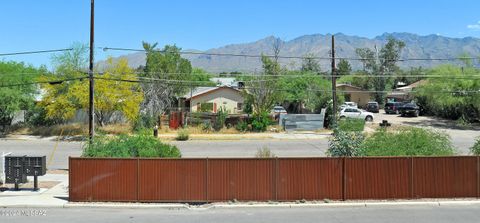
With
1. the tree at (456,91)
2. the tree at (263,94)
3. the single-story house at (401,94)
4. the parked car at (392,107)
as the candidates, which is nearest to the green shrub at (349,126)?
the tree at (263,94)

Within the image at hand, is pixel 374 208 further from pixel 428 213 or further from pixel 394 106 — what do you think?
pixel 394 106

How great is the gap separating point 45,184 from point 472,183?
45.6 ft

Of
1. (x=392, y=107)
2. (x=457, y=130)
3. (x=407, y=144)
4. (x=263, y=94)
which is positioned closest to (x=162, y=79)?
(x=263, y=94)

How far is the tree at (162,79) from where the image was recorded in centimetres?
4505

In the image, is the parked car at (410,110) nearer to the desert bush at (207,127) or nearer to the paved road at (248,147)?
the paved road at (248,147)

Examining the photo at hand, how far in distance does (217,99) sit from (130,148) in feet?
143

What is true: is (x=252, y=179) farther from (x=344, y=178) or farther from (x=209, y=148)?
(x=209, y=148)

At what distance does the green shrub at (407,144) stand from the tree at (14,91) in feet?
96.8

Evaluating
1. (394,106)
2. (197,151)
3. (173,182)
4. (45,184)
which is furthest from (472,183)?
(394,106)

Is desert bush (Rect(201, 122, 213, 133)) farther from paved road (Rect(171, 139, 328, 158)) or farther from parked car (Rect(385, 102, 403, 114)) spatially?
parked car (Rect(385, 102, 403, 114))

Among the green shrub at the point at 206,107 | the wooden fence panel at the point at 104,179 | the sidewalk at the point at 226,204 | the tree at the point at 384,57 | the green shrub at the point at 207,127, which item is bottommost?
the sidewalk at the point at 226,204

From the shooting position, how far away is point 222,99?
60375 millimetres

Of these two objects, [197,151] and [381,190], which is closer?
[381,190]

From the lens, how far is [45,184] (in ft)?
59.6
